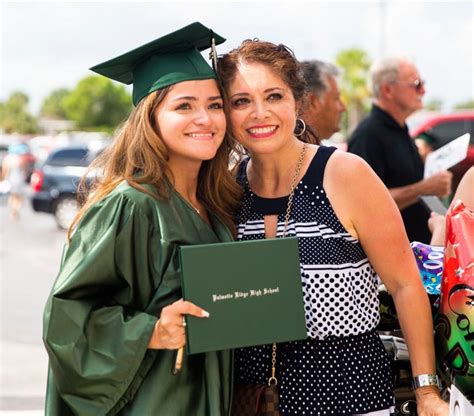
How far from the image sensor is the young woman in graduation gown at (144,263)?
2273mm

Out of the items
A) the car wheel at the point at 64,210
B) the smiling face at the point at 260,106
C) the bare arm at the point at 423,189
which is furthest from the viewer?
the car wheel at the point at 64,210

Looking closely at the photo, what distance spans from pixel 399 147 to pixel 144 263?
3.39m

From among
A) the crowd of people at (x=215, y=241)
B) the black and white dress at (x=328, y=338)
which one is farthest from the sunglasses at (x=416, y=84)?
the black and white dress at (x=328, y=338)

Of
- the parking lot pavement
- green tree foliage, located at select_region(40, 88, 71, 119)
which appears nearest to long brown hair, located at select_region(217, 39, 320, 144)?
the parking lot pavement

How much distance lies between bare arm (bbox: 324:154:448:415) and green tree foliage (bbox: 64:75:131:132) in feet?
338

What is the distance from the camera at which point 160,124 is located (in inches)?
100

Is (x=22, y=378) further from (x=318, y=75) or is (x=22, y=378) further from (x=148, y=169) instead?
(x=148, y=169)

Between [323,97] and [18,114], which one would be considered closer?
[323,97]

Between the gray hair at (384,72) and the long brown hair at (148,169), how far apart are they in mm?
3235

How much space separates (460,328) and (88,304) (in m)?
1.09

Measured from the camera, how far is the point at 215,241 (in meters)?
2.50

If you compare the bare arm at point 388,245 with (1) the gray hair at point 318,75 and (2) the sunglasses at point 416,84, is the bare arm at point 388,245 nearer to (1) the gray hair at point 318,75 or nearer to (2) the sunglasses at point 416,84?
(1) the gray hair at point 318,75

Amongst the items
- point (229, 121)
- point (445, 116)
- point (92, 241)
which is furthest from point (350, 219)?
point (445, 116)

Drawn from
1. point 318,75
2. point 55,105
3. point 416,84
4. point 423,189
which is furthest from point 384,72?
point 55,105
